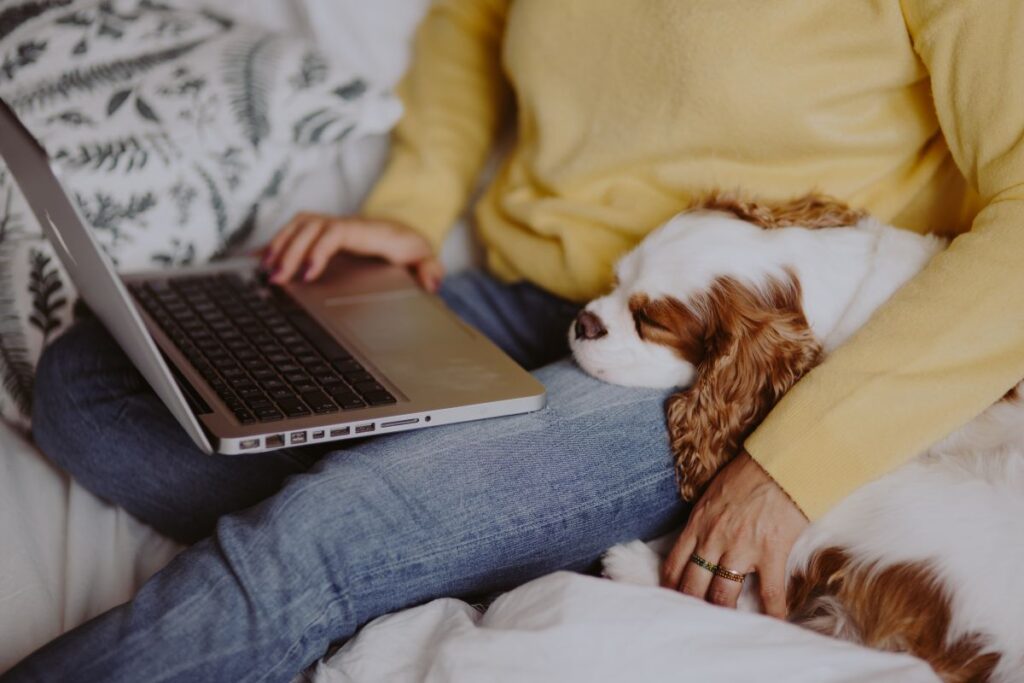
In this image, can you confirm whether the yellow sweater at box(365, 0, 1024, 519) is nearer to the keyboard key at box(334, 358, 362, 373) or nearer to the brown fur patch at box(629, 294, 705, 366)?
the brown fur patch at box(629, 294, 705, 366)

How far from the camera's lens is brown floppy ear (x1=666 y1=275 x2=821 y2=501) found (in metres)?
1.26

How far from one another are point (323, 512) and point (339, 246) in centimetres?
72

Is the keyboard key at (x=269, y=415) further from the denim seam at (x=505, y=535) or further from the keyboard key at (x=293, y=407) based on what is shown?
the denim seam at (x=505, y=535)

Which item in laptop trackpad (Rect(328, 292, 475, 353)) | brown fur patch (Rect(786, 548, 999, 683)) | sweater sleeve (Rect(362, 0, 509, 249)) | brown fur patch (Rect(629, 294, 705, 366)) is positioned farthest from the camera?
sweater sleeve (Rect(362, 0, 509, 249))

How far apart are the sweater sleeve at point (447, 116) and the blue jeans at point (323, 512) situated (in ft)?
1.95

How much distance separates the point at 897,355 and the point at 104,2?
1.49m

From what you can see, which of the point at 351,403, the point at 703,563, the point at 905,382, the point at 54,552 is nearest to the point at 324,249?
the point at 351,403

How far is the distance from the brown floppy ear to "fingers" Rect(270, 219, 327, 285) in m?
0.72

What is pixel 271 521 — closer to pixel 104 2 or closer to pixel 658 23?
pixel 658 23

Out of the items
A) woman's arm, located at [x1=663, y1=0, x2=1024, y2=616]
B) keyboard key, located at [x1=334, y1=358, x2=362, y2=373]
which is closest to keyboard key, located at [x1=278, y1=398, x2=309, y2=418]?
keyboard key, located at [x1=334, y1=358, x2=362, y2=373]

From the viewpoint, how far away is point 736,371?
1276mm

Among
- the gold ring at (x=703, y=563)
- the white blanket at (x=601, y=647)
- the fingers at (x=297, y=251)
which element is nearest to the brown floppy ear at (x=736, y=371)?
the gold ring at (x=703, y=563)

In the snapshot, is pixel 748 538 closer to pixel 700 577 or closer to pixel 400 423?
pixel 700 577

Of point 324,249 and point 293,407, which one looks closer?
point 293,407
